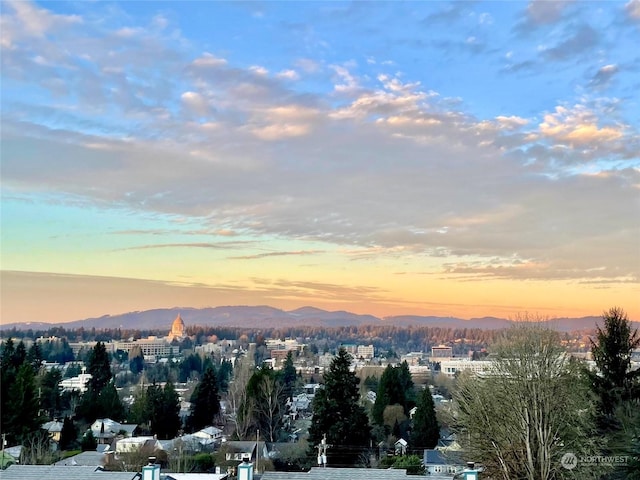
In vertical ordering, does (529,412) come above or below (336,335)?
Result: above

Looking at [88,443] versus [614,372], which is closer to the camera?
[614,372]

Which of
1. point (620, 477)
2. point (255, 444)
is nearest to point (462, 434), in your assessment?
point (620, 477)

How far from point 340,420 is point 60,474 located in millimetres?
15642

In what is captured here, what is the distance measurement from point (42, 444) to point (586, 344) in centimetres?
2232

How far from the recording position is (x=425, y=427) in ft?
97.5

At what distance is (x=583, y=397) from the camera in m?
15.3

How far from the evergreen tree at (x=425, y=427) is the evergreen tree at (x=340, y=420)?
394 centimetres

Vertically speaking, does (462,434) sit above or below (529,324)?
below

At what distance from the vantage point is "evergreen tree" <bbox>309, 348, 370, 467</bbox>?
1007 inches

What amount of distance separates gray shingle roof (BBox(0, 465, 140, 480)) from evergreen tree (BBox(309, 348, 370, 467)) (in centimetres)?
1475

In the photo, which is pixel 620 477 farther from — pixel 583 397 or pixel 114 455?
pixel 114 455

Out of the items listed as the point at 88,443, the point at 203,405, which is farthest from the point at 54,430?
the point at 203,405

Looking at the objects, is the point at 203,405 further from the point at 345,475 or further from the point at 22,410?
the point at 345,475

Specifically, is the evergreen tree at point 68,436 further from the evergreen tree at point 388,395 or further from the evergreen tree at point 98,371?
the evergreen tree at point 388,395
